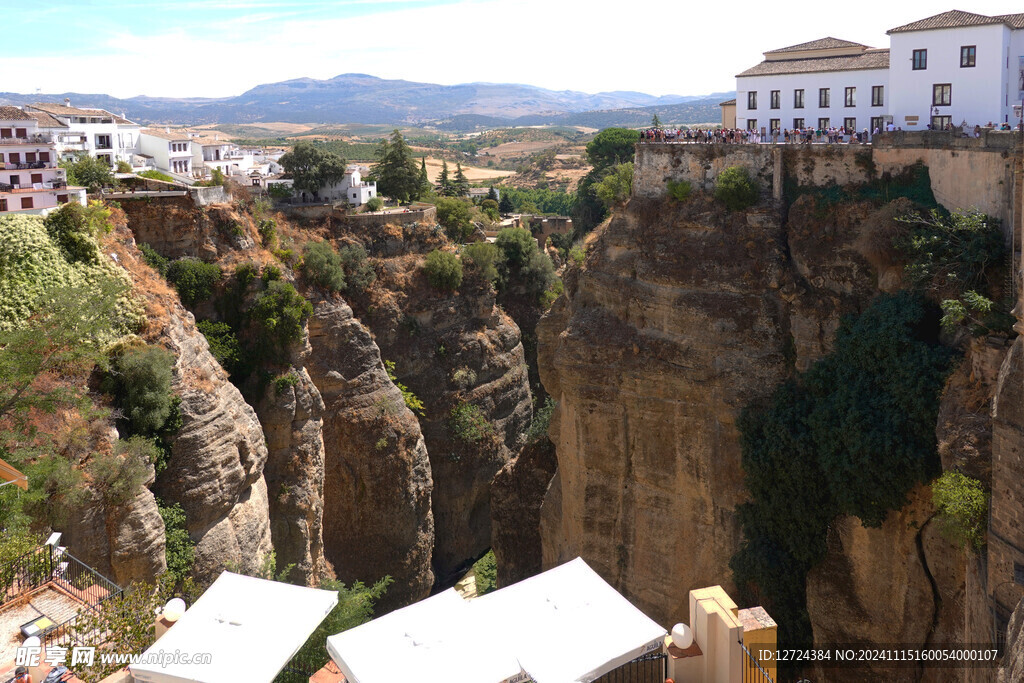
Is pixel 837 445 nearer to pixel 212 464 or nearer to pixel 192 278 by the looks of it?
pixel 212 464

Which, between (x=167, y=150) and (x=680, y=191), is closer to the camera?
(x=680, y=191)

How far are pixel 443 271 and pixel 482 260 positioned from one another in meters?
3.02

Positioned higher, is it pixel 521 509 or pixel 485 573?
pixel 521 509

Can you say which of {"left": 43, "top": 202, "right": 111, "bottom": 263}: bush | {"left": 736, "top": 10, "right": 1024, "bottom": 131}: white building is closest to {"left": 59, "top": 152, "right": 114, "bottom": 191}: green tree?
{"left": 43, "top": 202, "right": 111, "bottom": 263}: bush

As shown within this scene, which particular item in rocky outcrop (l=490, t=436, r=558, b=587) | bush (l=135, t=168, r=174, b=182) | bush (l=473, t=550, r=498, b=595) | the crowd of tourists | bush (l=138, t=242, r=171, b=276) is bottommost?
bush (l=473, t=550, r=498, b=595)

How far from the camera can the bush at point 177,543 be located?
24.0 m

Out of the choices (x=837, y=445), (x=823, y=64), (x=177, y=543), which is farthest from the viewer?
(x=823, y=64)

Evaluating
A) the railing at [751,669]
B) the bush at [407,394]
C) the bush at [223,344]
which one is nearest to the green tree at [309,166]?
the bush at [407,394]

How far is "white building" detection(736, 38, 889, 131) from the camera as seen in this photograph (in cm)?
2836

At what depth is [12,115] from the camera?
39906mm

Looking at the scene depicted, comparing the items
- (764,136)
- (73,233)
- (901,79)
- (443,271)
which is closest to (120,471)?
(73,233)

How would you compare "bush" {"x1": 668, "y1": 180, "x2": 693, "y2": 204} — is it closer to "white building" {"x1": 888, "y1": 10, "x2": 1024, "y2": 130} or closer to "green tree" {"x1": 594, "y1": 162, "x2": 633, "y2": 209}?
"green tree" {"x1": 594, "y1": 162, "x2": 633, "y2": 209}

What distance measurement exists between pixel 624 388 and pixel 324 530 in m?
17.6

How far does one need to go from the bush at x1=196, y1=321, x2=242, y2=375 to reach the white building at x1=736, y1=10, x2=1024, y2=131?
2005 cm
